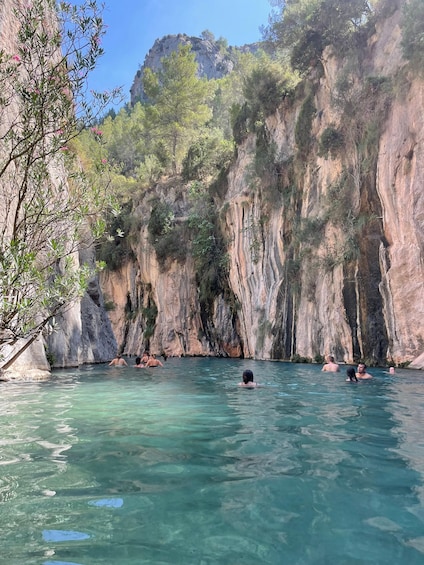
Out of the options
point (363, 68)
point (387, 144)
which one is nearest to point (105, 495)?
point (387, 144)

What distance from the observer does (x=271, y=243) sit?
2838cm

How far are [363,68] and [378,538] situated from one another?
2385 centimetres

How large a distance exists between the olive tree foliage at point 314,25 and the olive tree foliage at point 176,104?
1523 cm

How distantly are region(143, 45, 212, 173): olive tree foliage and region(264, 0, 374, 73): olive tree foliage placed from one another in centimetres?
1523

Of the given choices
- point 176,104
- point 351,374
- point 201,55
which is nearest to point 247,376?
point 351,374

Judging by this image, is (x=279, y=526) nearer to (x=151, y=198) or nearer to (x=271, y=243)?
(x=271, y=243)

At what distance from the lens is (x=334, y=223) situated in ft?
72.6

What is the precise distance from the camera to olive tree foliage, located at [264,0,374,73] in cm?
2366

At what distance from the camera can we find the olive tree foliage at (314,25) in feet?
77.6

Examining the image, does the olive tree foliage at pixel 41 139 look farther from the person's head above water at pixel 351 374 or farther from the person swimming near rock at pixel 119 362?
the person swimming near rock at pixel 119 362

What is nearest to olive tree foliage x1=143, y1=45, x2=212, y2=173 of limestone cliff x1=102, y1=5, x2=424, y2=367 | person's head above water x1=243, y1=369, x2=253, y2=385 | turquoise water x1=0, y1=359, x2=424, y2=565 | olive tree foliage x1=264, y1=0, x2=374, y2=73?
limestone cliff x1=102, y1=5, x2=424, y2=367

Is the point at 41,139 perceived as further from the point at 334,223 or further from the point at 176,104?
the point at 176,104

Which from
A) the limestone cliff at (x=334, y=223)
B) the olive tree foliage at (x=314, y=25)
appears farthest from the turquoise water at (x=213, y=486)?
the olive tree foliage at (x=314, y=25)

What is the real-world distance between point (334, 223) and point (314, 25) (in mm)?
11090
